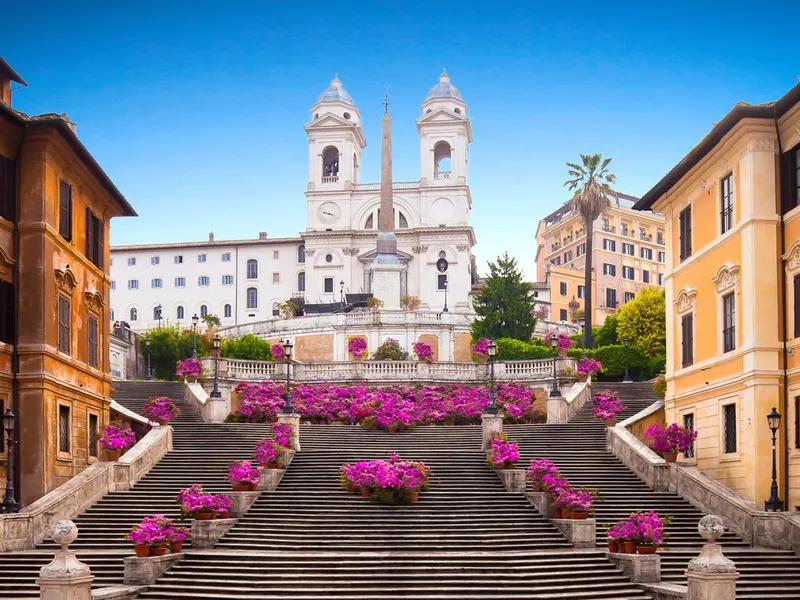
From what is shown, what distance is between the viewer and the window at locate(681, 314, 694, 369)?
34750 millimetres

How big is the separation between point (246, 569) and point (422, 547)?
4.70 m

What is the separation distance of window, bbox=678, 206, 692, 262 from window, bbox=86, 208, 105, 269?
19.1 m

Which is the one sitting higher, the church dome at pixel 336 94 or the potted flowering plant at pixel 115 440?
the church dome at pixel 336 94

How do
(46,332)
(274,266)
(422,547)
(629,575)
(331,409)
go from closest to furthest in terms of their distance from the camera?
(629,575) < (422,547) < (46,332) < (331,409) < (274,266)

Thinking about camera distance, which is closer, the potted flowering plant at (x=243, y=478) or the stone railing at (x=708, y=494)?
the stone railing at (x=708, y=494)

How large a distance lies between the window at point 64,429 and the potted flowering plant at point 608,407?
17.9 m

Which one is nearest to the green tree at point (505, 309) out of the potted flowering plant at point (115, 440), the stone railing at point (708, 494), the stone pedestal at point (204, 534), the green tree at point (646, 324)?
the green tree at point (646, 324)

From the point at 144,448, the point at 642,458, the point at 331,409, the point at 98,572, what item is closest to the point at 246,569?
the point at 98,572

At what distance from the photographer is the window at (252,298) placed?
115m

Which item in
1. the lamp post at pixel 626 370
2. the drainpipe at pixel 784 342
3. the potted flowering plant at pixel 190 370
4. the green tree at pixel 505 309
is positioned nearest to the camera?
the drainpipe at pixel 784 342

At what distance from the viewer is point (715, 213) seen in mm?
32469

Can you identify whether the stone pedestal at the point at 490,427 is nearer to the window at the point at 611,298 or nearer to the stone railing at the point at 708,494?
the stone railing at the point at 708,494

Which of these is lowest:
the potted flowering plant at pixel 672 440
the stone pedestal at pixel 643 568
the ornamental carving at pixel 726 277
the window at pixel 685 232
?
the stone pedestal at pixel 643 568

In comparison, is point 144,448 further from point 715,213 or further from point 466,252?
point 466,252
